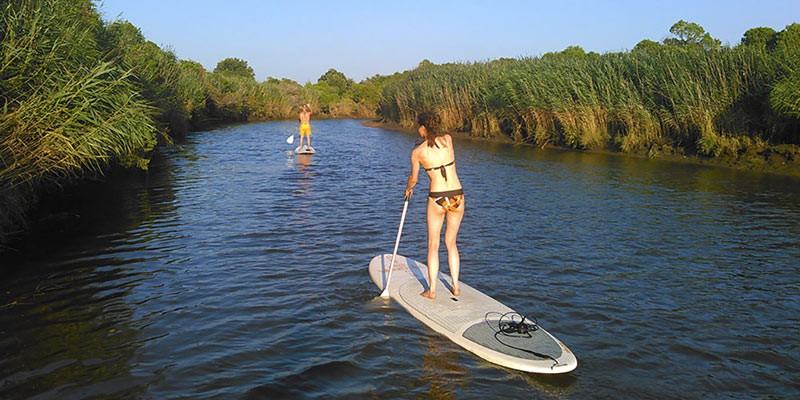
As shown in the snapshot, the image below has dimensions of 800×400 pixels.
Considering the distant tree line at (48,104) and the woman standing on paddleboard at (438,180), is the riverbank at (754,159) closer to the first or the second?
the woman standing on paddleboard at (438,180)

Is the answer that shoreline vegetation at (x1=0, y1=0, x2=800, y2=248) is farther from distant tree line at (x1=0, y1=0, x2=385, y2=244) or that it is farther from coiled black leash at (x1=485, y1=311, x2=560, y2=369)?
coiled black leash at (x1=485, y1=311, x2=560, y2=369)

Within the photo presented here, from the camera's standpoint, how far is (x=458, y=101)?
33.7 meters

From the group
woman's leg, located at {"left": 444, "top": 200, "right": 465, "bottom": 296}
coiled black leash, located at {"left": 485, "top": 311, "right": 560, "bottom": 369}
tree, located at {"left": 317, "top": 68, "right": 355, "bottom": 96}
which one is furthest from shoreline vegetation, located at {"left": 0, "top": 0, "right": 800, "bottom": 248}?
tree, located at {"left": 317, "top": 68, "right": 355, "bottom": 96}

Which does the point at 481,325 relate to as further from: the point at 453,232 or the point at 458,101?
the point at 458,101

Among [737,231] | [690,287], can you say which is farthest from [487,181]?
[690,287]

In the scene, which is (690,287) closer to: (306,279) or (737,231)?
(737,231)

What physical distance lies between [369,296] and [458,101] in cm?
2730

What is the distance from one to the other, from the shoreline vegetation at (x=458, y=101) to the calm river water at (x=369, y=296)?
5.52ft

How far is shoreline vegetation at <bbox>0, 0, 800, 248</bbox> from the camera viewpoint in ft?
27.2

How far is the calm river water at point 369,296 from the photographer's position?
5355mm

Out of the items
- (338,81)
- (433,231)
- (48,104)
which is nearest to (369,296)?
(433,231)

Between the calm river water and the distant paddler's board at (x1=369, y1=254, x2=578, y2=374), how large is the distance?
0.41 feet

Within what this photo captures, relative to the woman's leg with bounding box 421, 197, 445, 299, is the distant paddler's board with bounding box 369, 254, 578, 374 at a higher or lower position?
lower

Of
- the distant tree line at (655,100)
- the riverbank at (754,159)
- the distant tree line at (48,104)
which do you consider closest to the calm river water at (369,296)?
the distant tree line at (48,104)
